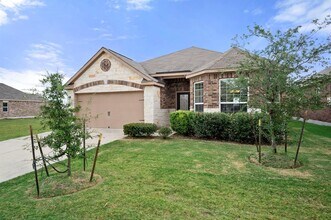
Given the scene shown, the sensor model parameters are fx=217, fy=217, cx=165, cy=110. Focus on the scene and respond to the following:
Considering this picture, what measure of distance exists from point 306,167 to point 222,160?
2.30m

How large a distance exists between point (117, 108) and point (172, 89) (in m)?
4.21

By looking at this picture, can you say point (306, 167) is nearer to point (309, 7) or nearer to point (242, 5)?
point (309, 7)

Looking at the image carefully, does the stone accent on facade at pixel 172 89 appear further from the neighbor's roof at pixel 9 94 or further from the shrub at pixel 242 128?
the neighbor's roof at pixel 9 94

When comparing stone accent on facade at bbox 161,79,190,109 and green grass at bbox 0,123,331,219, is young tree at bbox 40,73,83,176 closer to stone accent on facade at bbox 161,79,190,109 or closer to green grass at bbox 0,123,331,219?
green grass at bbox 0,123,331,219

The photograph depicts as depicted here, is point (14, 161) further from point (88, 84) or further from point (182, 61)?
point (182, 61)

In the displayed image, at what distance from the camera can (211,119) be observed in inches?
411

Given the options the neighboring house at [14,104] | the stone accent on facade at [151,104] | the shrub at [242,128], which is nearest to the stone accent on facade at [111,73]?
the stone accent on facade at [151,104]

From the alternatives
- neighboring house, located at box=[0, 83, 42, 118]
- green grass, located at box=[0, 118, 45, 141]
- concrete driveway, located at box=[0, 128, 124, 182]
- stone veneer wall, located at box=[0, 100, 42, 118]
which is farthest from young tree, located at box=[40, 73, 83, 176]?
stone veneer wall, located at box=[0, 100, 42, 118]

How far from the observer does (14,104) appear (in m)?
32.8

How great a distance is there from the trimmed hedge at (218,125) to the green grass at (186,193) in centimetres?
286

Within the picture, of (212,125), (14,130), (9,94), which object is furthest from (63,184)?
(9,94)

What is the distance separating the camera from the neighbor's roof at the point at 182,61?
15.2m

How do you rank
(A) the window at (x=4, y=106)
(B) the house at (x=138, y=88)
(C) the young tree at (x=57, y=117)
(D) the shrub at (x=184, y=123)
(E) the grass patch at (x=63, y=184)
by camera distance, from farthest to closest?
1. (A) the window at (x=4, y=106)
2. (B) the house at (x=138, y=88)
3. (D) the shrub at (x=184, y=123)
4. (C) the young tree at (x=57, y=117)
5. (E) the grass patch at (x=63, y=184)

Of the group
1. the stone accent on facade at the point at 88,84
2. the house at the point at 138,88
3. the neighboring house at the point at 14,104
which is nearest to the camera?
the house at the point at 138,88
